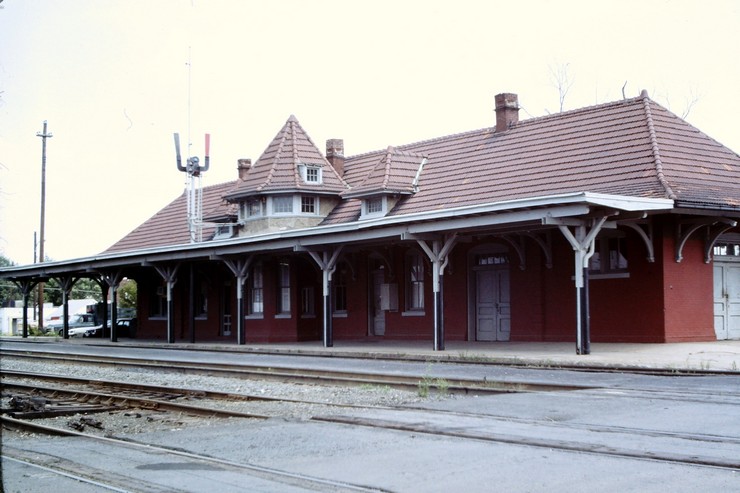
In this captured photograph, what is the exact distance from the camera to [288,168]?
107 feet

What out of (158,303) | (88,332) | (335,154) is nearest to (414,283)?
(335,154)

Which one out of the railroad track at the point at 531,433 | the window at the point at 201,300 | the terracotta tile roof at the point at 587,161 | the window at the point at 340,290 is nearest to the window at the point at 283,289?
the window at the point at 340,290

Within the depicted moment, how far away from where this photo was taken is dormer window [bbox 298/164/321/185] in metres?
32.4

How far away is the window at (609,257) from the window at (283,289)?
11.6m

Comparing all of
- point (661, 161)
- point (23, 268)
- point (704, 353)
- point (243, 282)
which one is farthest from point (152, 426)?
point (23, 268)

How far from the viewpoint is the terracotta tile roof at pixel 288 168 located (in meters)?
32.0

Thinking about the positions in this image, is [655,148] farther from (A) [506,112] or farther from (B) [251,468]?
(B) [251,468]

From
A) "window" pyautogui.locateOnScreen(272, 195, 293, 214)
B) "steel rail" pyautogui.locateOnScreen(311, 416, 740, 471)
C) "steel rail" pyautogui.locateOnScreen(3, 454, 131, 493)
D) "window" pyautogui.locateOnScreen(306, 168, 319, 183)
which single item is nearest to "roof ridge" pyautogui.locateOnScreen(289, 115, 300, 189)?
"window" pyautogui.locateOnScreen(306, 168, 319, 183)

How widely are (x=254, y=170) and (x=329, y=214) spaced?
12.0 feet

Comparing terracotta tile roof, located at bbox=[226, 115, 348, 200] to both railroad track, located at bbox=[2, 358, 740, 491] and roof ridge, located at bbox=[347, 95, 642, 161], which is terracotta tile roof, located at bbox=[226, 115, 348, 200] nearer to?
roof ridge, located at bbox=[347, 95, 642, 161]

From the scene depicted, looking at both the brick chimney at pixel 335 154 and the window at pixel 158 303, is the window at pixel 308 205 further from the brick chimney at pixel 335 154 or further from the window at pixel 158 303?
the window at pixel 158 303

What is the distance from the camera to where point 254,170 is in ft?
111

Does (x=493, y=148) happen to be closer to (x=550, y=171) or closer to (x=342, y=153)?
(x=550, y=171)

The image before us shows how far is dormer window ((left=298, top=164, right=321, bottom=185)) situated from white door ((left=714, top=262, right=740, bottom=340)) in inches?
583
